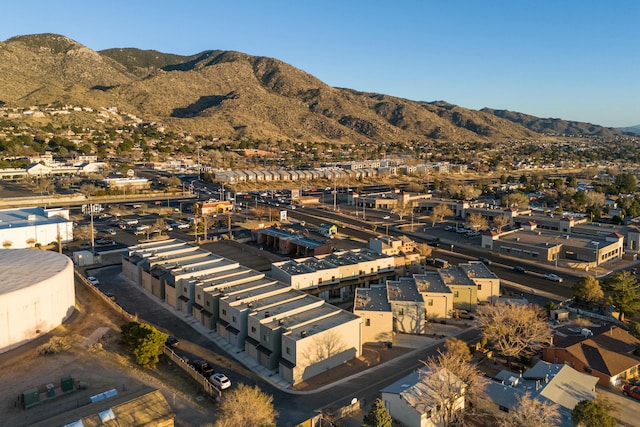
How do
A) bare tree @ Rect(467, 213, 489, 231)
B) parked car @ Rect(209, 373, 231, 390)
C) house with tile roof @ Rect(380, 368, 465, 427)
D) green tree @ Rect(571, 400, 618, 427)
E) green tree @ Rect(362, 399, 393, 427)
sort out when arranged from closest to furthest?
green tree @ Rect(362, 399, 393, 427)
green tree @ Rect(571, 400, 618, 427)
house with tile roof @ Rect(380, 368, 465, 427)
parked car @ Rect(209, 373, 231, 390)
bare tree @ Rect(467, 213, 489, 231)

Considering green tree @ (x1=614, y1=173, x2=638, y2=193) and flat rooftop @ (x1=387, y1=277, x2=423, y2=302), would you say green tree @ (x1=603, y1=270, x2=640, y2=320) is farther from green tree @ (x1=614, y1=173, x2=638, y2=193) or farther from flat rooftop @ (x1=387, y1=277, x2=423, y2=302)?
green tree @ (x1=614, y1=173, x2=638, y2=193)

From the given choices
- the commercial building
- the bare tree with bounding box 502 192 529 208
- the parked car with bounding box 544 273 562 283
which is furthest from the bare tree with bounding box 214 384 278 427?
the bare tree with bounding box 502 192 529 208

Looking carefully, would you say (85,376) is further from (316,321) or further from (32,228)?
(32,228)

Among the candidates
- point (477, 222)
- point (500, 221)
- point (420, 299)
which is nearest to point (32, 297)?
point (420, 299)

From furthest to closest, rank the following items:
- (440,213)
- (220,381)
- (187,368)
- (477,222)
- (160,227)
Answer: (440,213), (477,222), (160,227), (187,368), (220,381)

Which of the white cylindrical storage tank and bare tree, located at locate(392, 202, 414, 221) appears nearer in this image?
the white cylindrical storage tank

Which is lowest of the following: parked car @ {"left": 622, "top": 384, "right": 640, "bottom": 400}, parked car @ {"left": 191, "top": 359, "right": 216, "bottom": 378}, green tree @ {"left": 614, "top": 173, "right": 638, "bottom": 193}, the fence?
parked car @ {"left": 191, "top": 359, "right": 216, "bottom": 378}

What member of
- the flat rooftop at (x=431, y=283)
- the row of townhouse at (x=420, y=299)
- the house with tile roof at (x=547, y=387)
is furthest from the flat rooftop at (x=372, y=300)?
the house with tile roof at (x=547, y=387)

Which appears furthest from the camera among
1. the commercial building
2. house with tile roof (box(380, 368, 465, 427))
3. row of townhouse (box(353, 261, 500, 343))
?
the commercial building
